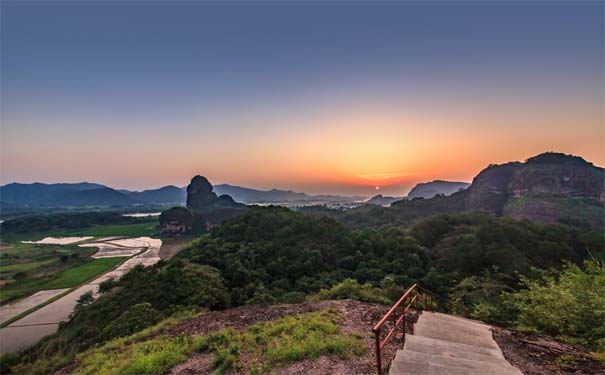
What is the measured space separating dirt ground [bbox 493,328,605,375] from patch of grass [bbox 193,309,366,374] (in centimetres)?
Result: 400

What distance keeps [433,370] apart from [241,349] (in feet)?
17.4

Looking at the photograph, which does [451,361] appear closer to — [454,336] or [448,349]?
[448,349]

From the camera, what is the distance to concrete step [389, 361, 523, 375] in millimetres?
5684

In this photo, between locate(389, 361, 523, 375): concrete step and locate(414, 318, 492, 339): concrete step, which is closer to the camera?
locate(389, 361, 523, 375): concrete step

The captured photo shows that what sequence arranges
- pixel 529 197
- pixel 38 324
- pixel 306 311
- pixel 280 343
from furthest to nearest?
1. pixel 529 197
2. pixel 38 324
3. pixel 306 311
4. pixel 280 343

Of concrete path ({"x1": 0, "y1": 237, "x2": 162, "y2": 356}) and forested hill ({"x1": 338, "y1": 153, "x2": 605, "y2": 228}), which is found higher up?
forested hill ({"x1": 338, "y1": 153, "x2": 605, "y2": 228})

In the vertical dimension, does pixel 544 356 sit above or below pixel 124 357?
above

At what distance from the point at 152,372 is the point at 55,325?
34.2 meters

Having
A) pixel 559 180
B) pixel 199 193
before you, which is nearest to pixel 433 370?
pixel 559 180

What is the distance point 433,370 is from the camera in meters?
5.74

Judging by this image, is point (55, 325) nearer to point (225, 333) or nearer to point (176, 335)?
point (176, 335)

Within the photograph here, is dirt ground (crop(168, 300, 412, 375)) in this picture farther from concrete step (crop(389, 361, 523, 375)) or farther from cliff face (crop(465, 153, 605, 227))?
cliff face (crop(465, 153, 605, 227))

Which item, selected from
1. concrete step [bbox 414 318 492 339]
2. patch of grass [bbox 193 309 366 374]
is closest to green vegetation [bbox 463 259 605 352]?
concrete step [bbox 414 318 492 339]

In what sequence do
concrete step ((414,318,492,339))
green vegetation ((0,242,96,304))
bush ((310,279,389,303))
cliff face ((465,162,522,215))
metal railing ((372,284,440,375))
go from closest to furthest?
metal railing ((372,284,440,375)), concrete step ((414,318,492,339)), bush ((310,279,389,303)), green vegetation ((0,242,96,304)), cliff face ((465,162,522,215))
